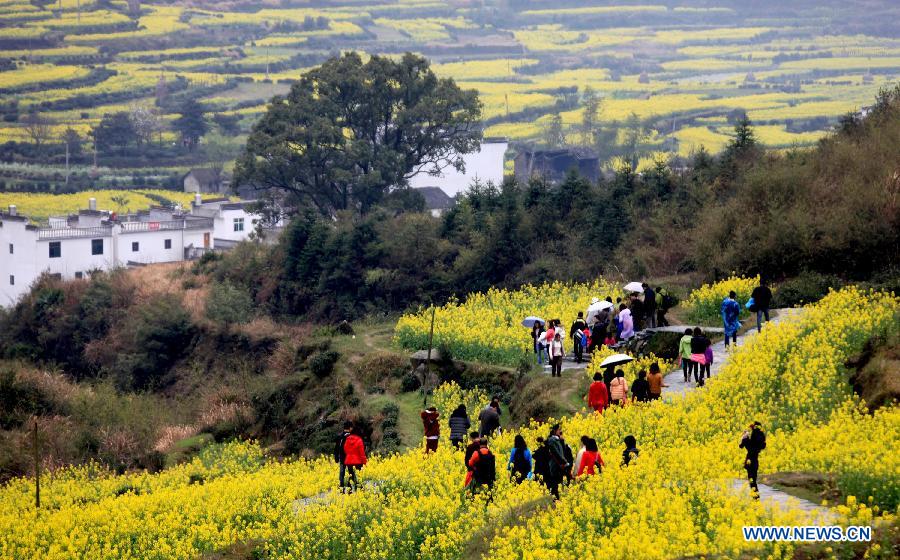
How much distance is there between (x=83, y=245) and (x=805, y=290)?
159 feet

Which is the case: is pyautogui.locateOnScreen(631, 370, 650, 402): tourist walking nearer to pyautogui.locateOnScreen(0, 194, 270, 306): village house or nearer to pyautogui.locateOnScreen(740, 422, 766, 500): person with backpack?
pyautogui.locateOnScreen(740, 422, 766, 500): person with backpack

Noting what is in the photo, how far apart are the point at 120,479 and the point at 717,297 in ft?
51.9

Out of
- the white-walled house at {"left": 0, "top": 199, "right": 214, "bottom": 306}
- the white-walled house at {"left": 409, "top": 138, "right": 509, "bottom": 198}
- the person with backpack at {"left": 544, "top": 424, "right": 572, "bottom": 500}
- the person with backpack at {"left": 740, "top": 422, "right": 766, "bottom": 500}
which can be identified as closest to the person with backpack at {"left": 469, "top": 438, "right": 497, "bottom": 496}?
the person with backpack at {"left": 544, "top": 424, "right": 572, "bottom": 500}

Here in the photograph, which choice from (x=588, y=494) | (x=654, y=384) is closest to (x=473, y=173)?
(x=654, y=384)

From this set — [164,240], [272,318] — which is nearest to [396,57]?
[164,240]

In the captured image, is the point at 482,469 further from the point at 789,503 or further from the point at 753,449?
the point at 789,503

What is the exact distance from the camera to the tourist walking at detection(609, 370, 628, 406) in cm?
2884

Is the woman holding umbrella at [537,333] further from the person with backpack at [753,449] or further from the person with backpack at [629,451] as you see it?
the person with backpack at [753,449]

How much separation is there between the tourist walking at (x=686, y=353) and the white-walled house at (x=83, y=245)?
158 ft

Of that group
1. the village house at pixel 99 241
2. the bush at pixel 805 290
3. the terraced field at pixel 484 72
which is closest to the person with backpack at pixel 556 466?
the bush at pixel 805 290

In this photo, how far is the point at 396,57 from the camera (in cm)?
17962

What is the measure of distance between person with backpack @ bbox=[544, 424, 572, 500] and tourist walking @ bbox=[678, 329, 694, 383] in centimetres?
817

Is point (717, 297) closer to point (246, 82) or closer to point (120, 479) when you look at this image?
point (120, 479)

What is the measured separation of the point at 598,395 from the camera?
2895cm
